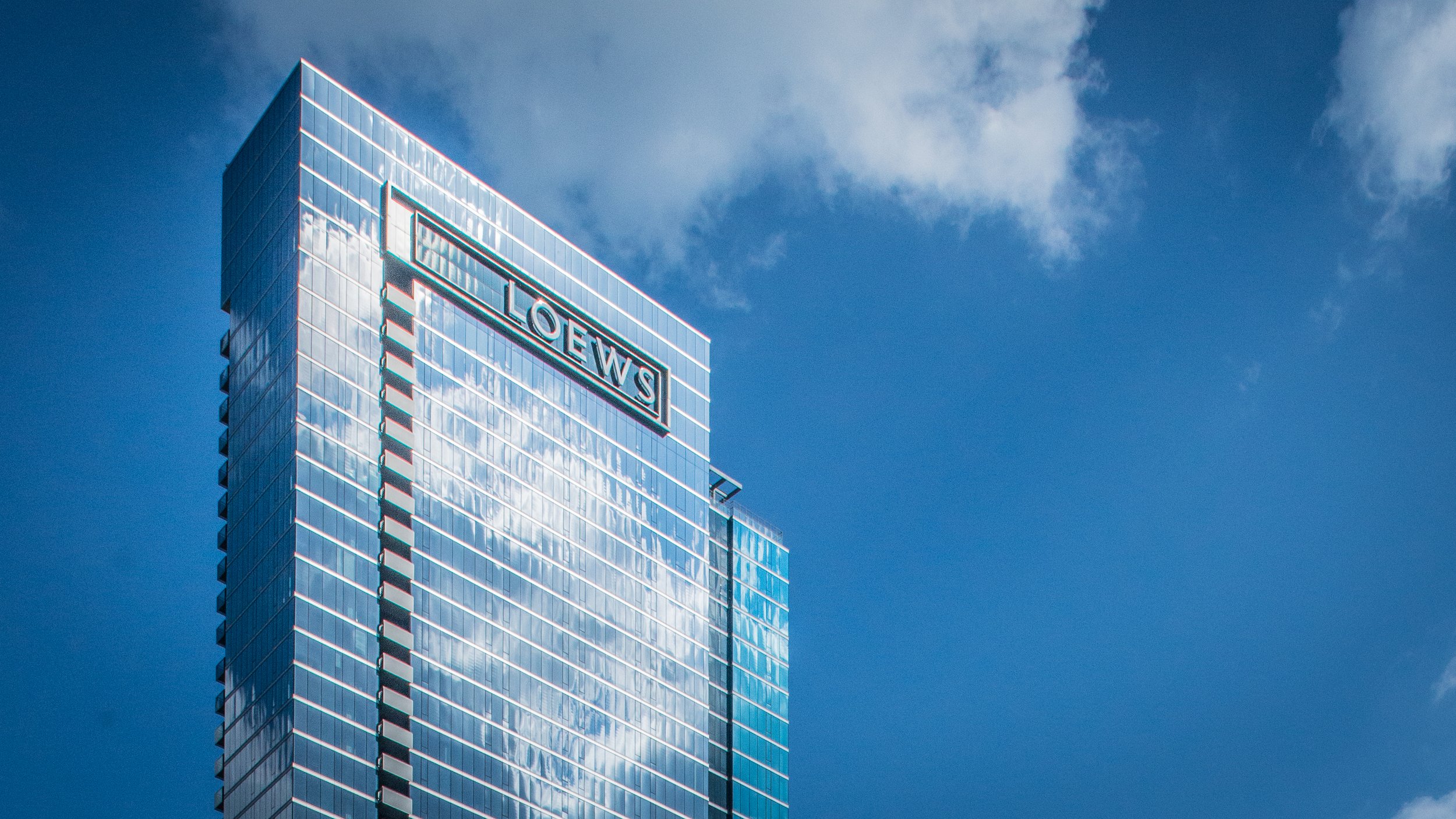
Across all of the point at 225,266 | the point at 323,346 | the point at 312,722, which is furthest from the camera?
the point at 225,266

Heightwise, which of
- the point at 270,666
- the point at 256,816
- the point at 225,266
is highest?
the point at 225,266

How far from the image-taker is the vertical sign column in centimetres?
17188

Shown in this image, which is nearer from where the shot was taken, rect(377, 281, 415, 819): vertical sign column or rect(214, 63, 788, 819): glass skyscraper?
rect(214, 63, 788, 819): glass skyscraper

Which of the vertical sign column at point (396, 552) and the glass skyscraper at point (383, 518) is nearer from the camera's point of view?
the glass skyscraper at point (383, 518)

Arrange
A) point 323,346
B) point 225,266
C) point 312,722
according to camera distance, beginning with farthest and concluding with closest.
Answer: point 225,266, point 323,346, point 312,722

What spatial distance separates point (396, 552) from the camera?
178 m

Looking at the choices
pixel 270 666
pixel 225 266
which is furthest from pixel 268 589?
pixel 225 266

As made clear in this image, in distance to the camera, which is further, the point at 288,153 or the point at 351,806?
the point at 288,153

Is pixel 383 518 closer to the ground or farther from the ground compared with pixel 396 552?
farther from the ground

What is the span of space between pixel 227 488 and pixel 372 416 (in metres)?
14.3

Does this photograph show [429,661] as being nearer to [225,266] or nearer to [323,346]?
[323,346]

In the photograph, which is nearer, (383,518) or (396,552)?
(383,518)

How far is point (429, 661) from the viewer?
178 m

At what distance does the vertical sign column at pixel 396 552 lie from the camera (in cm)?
17188
